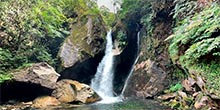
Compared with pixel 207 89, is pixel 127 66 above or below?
above

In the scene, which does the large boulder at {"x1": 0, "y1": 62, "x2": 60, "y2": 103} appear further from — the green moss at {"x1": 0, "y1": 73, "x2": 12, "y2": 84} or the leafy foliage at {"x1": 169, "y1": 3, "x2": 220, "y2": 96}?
the leafy foliage at {"x1": 169, "y1": 3, "x2": 220, "y2": 96}

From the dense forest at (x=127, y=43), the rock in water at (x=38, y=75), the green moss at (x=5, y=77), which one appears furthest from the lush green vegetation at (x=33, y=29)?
the rock in water at (x=38, y=75)

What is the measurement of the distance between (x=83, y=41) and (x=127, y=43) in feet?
14.6

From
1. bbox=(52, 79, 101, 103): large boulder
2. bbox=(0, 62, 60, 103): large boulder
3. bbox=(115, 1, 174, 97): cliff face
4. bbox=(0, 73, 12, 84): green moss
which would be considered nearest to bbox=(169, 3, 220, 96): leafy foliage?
bbox=(115, 1, 174, 97): cliff face

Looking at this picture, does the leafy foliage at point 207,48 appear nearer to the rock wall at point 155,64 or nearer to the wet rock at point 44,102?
the rock wall at point 155,64

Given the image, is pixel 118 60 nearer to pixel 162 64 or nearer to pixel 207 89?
pixel 162 64

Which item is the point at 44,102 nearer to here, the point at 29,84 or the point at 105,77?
the point at 29,84

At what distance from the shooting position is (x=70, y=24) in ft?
69.0

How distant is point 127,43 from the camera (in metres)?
21.8

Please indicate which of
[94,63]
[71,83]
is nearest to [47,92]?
[71,83]

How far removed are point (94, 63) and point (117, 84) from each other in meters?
2.55

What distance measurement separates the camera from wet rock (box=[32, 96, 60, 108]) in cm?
1368

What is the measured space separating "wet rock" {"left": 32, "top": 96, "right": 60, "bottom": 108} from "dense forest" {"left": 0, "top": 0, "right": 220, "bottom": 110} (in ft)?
5.97

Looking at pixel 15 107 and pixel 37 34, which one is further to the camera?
pixel 37 34
